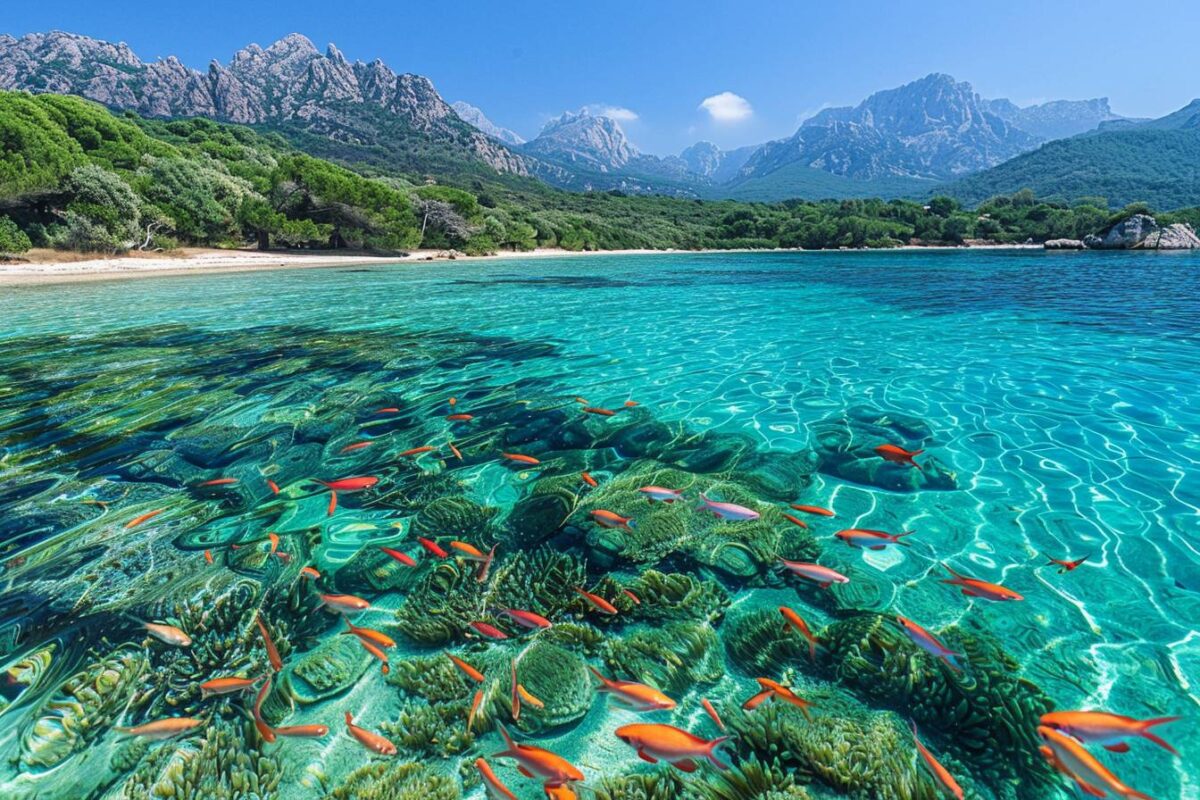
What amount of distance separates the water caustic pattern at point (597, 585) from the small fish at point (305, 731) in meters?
0.03

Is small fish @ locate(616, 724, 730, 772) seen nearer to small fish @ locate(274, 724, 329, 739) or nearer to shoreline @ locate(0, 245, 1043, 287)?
small fish @ locate(274, 724, 329, 739)

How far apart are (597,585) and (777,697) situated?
1512 millimetres

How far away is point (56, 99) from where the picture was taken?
40.4 meters

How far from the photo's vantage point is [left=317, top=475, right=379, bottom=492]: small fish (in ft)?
15.7

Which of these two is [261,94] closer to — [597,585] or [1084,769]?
[597,585]

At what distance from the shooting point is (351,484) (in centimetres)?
504

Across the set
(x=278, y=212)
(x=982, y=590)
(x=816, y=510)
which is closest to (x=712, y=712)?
(x=982, y=590)

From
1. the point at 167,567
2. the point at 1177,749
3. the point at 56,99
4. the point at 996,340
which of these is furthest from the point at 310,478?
the point at 56,99

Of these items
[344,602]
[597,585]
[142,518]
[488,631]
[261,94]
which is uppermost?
[261,94]

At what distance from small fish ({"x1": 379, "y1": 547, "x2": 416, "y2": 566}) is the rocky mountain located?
520ft

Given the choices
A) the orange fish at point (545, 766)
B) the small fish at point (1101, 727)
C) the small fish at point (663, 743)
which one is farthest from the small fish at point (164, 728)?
the small fish at point (1101, 727)

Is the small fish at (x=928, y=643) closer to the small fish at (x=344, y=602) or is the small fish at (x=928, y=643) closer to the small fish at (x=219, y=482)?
the small fish at (x=344, y=602)

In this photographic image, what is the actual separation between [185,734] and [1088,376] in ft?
44.0

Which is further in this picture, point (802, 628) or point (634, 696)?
point (802, 628)
